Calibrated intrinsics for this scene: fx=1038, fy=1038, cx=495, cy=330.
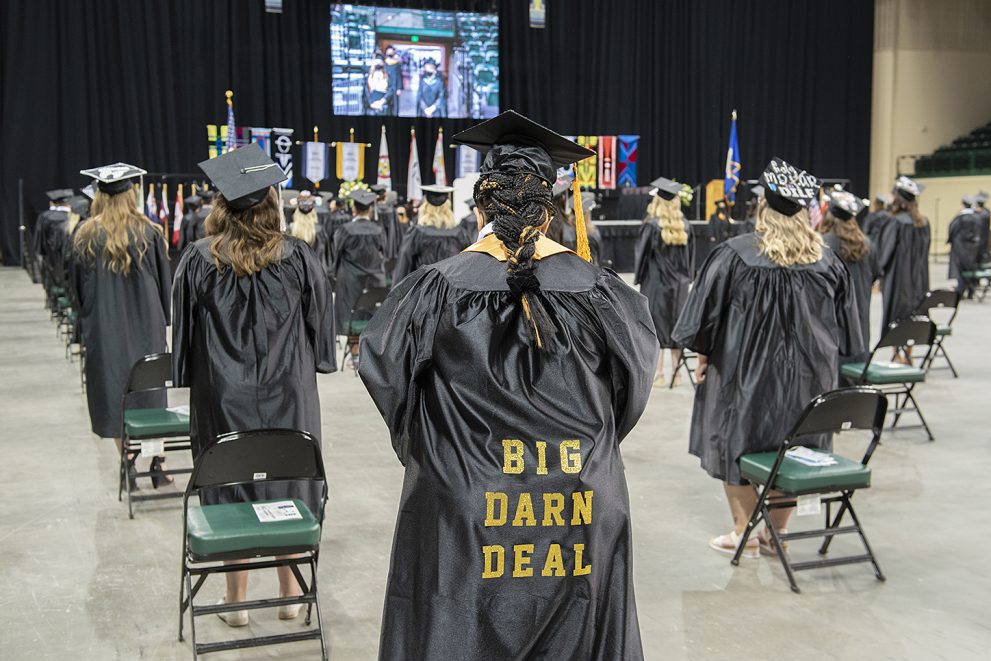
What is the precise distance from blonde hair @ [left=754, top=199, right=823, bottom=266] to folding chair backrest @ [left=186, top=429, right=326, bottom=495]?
2.09 m

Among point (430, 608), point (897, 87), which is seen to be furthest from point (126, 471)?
point (897, 87)

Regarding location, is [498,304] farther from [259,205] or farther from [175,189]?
[175,189]

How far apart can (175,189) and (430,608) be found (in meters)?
20.4

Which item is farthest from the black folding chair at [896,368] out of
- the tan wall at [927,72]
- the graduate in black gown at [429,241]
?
the tan wall at [927,72]

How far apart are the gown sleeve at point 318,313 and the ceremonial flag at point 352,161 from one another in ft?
57.5

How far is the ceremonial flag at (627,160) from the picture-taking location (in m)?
23.7

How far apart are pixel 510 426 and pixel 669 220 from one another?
725 centimetres

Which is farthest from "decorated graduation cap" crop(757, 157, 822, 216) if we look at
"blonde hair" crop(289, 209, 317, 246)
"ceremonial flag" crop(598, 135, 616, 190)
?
"ceremonial flag" crop(598, 135, 616, 190)

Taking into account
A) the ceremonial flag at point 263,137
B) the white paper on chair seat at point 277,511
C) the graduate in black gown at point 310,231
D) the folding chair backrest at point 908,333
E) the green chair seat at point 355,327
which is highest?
the ceremonial flag at point 263,137

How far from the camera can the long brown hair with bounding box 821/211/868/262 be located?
6762mm

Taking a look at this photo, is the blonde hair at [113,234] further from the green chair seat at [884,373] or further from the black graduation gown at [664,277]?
the black graduation gown at [664,277]

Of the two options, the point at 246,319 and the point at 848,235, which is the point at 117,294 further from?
the point at 848,235

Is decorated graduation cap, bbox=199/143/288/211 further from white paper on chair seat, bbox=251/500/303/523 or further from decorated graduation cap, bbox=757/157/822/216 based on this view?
decorated graduation cap, bbox=757/157/822/216

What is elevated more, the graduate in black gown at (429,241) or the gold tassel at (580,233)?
the gold tassel at (580,233)
